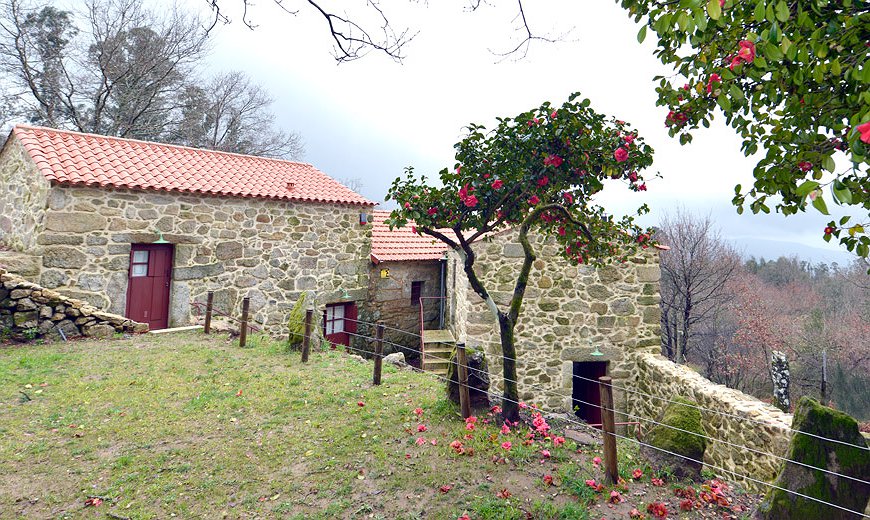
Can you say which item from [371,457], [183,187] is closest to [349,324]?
[183,187]

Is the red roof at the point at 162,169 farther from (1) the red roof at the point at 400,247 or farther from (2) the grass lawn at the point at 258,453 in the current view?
(2) the grass lawn at the point at 258,453

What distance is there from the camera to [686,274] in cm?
1659

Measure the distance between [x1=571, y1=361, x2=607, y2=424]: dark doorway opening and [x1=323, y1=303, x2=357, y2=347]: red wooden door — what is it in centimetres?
584

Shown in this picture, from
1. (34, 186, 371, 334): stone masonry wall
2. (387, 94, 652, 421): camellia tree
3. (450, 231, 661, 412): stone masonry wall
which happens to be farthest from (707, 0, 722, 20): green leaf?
(34, 186, 371, 334): stone masonry wall

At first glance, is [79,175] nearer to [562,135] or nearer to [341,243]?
[341,243]

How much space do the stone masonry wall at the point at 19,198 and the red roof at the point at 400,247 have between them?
717 cm

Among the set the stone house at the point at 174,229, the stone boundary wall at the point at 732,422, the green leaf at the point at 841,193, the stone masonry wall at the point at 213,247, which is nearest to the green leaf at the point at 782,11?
the green leaf at the point at 841,193

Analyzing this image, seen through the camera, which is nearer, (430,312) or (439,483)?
(439,483)

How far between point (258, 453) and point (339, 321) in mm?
7616

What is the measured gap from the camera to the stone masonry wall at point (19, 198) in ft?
26.1

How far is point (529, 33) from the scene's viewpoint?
3.51 m

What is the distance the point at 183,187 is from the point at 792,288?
38.1m

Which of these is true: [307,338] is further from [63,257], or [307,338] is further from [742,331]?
[742,331]

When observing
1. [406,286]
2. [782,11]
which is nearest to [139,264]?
[406,286]
